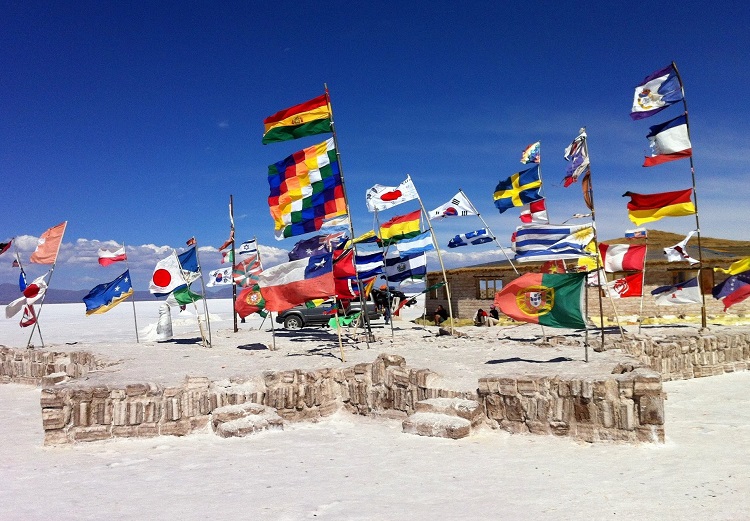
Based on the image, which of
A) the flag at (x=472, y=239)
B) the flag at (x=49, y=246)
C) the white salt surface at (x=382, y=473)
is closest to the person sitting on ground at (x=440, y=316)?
the flag at (x=472, y=239)

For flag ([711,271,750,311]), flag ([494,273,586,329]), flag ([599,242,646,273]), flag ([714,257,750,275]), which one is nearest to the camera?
flag ([494,273,586,329])

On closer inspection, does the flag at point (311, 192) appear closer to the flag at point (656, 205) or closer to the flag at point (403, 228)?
the flag at point (403, 228)

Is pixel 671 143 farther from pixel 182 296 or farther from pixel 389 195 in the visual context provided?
pixel 182 296

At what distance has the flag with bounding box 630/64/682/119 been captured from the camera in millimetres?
16453

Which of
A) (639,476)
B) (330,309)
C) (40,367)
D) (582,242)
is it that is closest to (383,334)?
(330,309)

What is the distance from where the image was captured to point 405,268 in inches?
674

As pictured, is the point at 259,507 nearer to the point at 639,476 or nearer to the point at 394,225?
the point at 639,476

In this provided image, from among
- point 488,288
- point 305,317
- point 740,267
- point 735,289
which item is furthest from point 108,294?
point 740,267

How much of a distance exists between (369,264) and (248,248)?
6.15 m

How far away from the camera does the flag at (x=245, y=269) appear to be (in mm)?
19544

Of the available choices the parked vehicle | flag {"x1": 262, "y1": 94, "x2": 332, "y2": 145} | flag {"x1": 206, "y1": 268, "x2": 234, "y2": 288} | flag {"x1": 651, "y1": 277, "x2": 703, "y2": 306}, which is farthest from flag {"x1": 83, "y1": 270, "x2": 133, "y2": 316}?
flag {"x1": 651, "y1": 277, "x2": 703, "y2": 306}

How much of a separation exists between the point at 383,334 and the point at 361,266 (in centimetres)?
373

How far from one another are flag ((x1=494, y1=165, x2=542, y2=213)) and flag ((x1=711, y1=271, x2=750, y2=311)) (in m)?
5.80

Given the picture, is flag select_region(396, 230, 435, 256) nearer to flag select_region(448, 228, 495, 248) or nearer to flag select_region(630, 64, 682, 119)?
flag select_region(448, 228, 495, 248)
